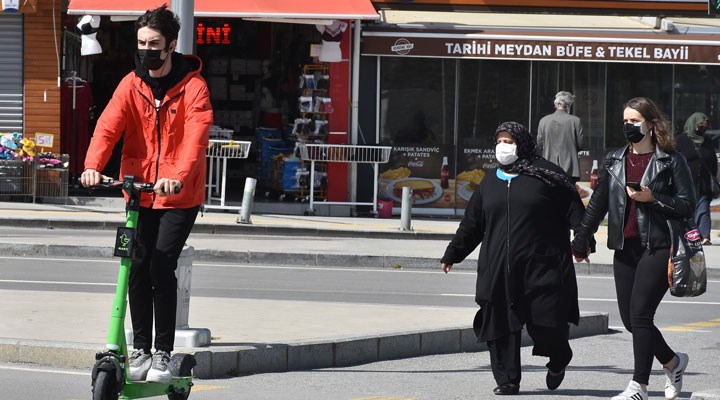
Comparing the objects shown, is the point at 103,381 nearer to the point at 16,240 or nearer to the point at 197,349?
the point at 197,349

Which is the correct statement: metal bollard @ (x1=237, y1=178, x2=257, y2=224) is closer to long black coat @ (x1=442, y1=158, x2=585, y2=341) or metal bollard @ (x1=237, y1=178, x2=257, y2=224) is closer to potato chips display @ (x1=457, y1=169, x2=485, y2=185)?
potato chips display @ (x1=457, y1=169, x2=485, y2=185)

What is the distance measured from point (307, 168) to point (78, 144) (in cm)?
382

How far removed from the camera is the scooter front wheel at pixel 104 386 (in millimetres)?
6289

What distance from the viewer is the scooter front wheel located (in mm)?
6289

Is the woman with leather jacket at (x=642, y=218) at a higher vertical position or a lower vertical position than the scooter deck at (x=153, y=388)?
higher

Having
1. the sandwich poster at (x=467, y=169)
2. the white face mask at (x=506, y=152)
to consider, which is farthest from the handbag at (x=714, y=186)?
the white face mask at (x=506, y=152)

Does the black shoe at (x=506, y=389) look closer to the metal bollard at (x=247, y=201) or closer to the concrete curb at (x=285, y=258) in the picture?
the concrete curb at (x=285, y=258)

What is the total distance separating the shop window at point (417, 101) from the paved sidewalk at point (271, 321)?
15.9 feet

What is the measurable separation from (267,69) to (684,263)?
17.1 meters

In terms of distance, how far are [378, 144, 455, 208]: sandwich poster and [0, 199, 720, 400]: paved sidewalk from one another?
4576 millimetres

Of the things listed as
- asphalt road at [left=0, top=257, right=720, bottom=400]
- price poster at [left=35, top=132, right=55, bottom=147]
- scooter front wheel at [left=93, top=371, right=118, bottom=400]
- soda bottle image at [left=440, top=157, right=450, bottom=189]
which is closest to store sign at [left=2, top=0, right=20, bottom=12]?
price poster at [left=35, top=132, right=55, bottom=147]

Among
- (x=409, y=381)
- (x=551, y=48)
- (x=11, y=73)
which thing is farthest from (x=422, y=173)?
(x=409, y=381)

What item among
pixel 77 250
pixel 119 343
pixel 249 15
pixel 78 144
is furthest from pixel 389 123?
pixel 119 343

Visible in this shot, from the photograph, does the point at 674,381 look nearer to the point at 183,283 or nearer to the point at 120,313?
the point at 183,283
